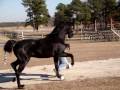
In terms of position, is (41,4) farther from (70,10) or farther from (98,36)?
(98,36)

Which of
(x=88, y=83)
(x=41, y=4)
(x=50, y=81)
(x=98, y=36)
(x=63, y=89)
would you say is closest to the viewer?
(x=63, y=89)

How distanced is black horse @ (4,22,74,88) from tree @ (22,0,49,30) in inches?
2223

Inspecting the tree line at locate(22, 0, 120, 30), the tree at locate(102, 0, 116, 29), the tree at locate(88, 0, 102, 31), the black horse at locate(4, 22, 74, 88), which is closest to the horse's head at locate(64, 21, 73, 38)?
the black horse at locate(4, 22, 74, 88)

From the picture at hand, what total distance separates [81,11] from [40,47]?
6342 centimetres

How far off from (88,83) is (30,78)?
2.56 meters

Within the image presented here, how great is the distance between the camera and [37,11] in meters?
69.4

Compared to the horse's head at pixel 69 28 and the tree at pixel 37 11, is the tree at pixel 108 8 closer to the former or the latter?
the tree at pixel 37 11

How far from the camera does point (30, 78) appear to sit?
13641 mm

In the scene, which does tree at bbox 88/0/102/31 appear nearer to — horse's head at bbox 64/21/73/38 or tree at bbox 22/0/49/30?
tree at bbox 22/0/49/30

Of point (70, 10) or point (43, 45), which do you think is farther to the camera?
point (70, 10)

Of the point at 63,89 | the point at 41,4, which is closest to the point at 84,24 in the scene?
the point at 41,4

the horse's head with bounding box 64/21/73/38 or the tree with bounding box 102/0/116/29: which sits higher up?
the horse's head with bounding box 64/21/73/38

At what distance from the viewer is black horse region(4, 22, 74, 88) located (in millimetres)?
12234

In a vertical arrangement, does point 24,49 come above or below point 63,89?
above
